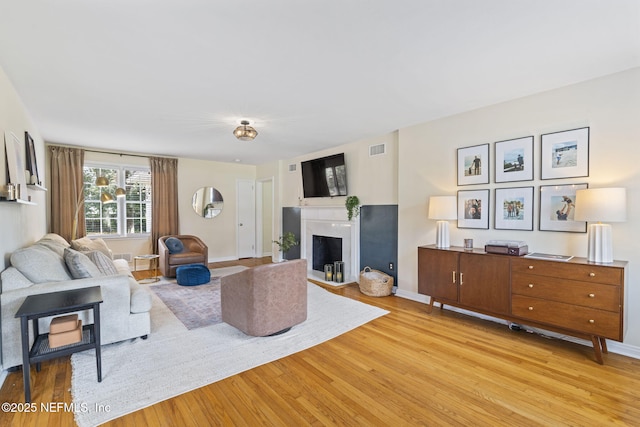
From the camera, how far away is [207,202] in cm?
712

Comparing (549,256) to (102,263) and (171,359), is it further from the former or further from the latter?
(102,263)

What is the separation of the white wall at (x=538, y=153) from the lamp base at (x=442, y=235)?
0.67 ft

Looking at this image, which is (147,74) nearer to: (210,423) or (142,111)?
(142,111)

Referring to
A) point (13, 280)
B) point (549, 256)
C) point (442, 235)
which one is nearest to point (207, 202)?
point (13, 280)

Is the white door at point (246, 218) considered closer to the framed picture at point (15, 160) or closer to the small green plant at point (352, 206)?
the small green plant at point (352, 206)

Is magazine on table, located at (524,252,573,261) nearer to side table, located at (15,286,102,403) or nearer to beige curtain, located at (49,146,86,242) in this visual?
side table, located at (15,286,102,403)

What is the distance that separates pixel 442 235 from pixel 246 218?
17.7ft

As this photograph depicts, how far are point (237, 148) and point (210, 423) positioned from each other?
4748 millimetres

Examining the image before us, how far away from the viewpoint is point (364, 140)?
16.5 ft

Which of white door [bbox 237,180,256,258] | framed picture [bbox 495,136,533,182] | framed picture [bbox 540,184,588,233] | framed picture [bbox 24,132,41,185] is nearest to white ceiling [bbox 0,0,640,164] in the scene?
framed picture [bbox 24,132,41,185]

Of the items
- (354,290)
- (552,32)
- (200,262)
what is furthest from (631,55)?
(200,262)

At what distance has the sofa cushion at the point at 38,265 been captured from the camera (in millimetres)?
2449

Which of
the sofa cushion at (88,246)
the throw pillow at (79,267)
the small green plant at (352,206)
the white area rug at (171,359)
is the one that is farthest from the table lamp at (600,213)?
the sofa cushion at (88,246)

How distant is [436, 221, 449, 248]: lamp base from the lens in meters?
3.65
